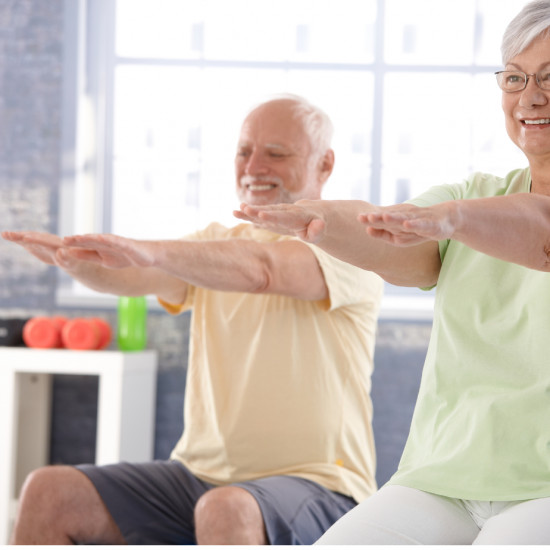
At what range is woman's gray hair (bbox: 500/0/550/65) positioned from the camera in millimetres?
1396

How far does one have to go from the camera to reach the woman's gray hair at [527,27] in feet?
4.58

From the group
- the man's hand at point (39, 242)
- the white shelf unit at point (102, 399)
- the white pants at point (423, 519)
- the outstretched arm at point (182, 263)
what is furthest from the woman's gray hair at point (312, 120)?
the white shelf unit at point (102, 399)

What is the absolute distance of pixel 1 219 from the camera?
387cm

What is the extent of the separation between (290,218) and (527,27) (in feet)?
1.75

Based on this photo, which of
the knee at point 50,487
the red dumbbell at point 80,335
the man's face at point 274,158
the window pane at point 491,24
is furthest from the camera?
the window pane at point 491,24

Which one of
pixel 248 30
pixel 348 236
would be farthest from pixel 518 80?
pixel 248 30

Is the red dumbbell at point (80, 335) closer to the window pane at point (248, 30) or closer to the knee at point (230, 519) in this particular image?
the window pane at point (248, 30)

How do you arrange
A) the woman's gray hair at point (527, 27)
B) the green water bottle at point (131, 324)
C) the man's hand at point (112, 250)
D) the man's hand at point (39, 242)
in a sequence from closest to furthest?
1. the woman's gray hair at point (527, 27)
2. the man's hand at point (112, 250)
3. the man's hand at point (39, 242)
4. the green water bottle at point (131, 324)

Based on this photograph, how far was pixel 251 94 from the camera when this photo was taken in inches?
155

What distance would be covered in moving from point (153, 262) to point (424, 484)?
641 mm

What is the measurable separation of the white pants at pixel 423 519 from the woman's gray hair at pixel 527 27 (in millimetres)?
715

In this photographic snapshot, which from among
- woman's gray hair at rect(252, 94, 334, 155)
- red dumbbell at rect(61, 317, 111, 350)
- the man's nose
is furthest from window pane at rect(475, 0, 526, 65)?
red dumbbell at rect(61, 317, 111, 350)

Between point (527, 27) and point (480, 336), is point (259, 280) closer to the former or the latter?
point (480, 336)

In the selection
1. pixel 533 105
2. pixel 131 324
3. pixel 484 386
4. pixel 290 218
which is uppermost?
pixel 533 105
